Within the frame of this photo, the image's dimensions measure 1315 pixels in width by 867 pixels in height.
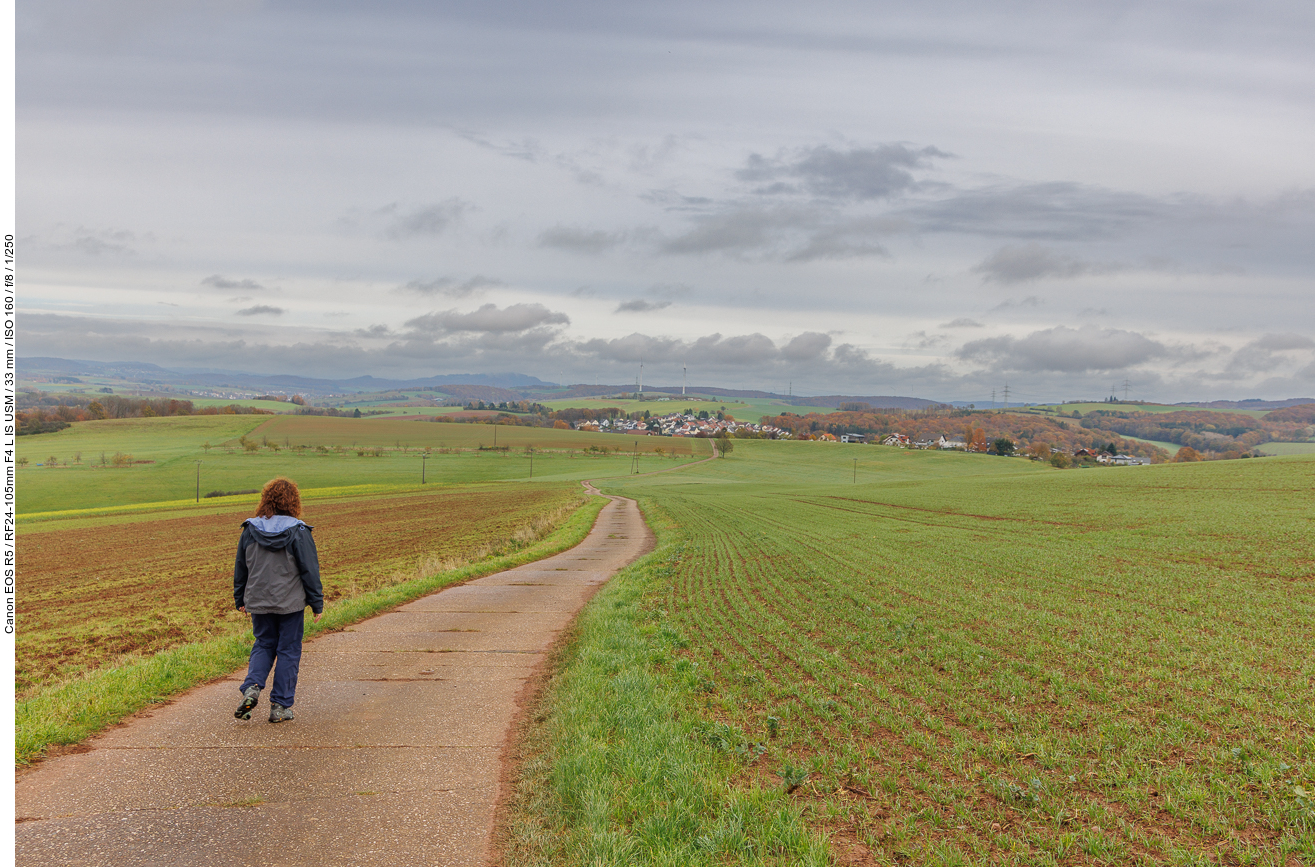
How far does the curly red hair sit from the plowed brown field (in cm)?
729

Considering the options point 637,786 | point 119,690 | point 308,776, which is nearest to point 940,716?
point 637,786

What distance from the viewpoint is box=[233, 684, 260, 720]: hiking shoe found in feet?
22.7

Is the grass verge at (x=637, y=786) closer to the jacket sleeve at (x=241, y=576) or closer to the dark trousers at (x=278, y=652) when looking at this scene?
the dark trousers at (x=278, y=652)

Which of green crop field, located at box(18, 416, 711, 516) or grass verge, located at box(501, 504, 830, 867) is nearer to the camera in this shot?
grass verge, located at box(501, 504, 830, 867)

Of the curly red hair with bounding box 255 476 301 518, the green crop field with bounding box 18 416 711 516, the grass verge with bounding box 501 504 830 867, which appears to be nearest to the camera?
the grass verge with bounding box 501 504 830 867

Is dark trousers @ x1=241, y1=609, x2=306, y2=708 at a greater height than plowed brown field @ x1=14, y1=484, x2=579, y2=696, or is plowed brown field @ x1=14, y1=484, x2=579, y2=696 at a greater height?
dark trousers @ x1=241, y1=609, x2=306, y2=708

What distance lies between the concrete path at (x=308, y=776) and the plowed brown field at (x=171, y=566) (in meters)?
6.62

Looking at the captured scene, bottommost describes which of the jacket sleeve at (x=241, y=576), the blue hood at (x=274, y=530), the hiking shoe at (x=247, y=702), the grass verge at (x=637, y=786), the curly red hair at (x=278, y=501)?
the grass verge at (x=637, y=786)

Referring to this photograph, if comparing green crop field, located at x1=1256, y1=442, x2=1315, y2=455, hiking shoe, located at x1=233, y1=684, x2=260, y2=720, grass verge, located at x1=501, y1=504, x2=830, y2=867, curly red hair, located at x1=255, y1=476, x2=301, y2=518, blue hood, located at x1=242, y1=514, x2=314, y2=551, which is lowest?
green crop field, located at x1=1256, y1=442, x2=1315, y2=455

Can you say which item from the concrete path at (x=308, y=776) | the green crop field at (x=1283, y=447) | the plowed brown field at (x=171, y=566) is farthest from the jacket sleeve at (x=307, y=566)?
the green crop field at (x=1283, y=447)

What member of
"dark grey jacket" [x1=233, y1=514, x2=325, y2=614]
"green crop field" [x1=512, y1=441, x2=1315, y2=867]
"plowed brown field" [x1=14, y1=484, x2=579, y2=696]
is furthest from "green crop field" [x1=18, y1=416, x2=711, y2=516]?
"dark grey jacket" [x1=233, y1=514, x2=325, y2=614]

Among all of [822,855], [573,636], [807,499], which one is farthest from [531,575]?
[807,499]

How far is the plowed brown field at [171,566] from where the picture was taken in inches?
580

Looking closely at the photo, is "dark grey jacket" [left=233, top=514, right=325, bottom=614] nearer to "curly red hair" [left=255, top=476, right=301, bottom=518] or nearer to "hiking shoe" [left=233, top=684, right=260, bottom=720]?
"curly red hair" [left=255, top=476, right=301, bottom=518]
